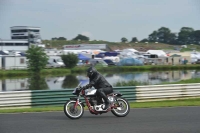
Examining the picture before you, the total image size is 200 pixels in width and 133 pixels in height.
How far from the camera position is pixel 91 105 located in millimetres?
11828

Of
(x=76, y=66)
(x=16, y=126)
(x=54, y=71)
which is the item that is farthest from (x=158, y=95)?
(x=76, y=66)

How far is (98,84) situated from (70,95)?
553cm

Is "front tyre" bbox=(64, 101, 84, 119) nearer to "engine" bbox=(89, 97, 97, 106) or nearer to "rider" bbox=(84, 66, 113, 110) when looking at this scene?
"engine" bbox=(89, 97, 97, 106)

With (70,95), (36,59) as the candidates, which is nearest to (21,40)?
(36,59)

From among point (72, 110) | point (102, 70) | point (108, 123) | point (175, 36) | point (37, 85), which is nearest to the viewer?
point (108, 123)

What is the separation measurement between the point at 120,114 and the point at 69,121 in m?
1.75

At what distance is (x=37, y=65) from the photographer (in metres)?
57.2

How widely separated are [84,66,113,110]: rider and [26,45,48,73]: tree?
45830mm

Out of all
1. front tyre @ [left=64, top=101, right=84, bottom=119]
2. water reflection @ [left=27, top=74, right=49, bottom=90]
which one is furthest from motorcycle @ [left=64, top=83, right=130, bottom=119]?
water reflection @ [left=27, top=74, right=49, bottom=90]

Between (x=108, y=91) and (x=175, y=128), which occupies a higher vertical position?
(x=108, y=91)

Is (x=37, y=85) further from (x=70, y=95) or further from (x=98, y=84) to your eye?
(x=98, y=84)

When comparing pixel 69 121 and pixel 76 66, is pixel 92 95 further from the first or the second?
pixel 76 66

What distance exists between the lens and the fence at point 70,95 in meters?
15.9

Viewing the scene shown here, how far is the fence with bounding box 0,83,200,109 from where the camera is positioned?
52.2 feet
